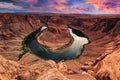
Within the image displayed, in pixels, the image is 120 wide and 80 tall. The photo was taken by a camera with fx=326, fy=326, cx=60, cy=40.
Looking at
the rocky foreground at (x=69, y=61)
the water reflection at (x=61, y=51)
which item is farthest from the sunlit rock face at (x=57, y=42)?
the rocky foreground at (x=69, y=61)

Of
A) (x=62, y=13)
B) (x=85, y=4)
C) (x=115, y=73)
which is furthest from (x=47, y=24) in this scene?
(x=115, y=73)

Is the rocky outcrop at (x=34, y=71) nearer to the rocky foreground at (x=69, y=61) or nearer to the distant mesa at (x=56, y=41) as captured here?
the rocky foreground at (x=69, y=61)

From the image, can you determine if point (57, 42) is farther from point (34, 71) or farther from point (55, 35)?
point (34, 71)

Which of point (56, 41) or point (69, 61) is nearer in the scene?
point (69, 61)

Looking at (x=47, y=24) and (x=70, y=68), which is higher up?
(x=47, y=24)

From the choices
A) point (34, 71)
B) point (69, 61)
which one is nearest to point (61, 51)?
point (69, 61)

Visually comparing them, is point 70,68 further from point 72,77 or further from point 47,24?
point 47,24
